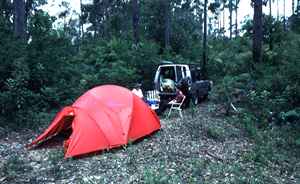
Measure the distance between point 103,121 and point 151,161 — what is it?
1639mm

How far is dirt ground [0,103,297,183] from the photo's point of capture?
21.1ft

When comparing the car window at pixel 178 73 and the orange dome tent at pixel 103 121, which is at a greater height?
the car window at pixel 178 73

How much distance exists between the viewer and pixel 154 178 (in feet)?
19.7

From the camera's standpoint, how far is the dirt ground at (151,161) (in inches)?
253

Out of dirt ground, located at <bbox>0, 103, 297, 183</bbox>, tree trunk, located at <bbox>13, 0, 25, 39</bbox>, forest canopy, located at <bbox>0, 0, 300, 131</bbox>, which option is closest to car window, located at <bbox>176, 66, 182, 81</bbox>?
forest canopy, located at <bbox>0, 0, 300, 131</bbox>

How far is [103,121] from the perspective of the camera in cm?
819

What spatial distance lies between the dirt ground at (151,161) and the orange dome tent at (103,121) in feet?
0.77

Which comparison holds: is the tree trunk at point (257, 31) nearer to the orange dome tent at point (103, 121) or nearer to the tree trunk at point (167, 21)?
the orange dome tent at point (103, 121)

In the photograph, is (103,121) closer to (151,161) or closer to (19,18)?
(151,161)

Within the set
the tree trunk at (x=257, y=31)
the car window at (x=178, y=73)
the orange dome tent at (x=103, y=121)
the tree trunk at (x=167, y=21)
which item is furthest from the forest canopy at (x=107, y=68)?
the tree trunk at (x=167, y=21)

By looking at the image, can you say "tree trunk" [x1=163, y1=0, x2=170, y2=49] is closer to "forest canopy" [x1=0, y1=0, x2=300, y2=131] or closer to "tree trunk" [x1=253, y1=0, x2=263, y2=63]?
"forest canopy" [x1=0, y1=0, x2=300, y2=131]

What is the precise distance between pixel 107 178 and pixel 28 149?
113 inches

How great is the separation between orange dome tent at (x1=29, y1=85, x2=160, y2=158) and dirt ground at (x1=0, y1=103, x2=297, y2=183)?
234 millimetres

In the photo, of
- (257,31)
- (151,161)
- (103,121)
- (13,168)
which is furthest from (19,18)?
(257,31)
